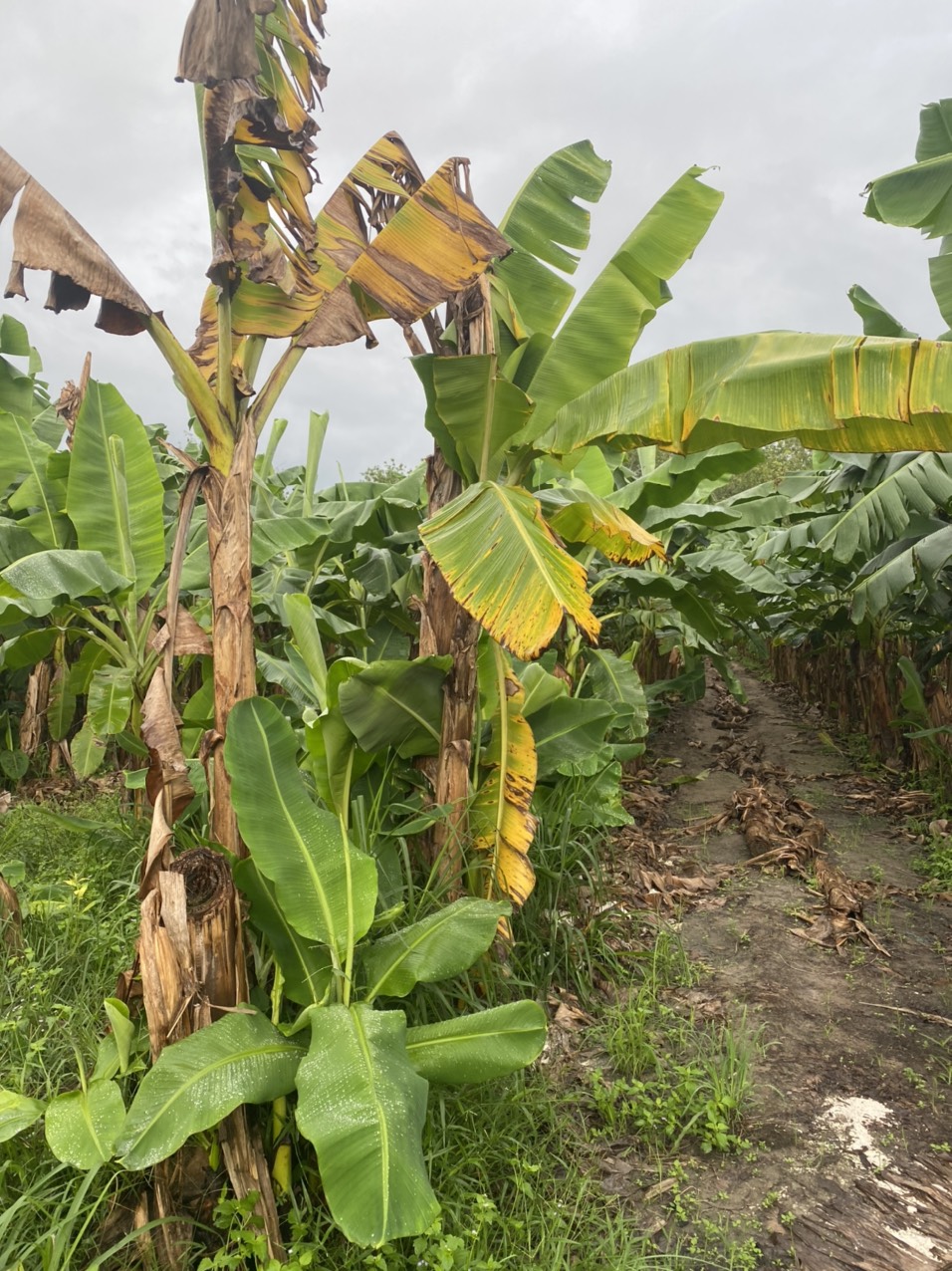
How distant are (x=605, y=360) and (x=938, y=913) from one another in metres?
3.86

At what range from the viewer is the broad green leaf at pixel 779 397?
2.70 m

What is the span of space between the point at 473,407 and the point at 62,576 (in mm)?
2218

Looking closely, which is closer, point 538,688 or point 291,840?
point 291,840

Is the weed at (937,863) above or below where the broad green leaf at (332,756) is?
below

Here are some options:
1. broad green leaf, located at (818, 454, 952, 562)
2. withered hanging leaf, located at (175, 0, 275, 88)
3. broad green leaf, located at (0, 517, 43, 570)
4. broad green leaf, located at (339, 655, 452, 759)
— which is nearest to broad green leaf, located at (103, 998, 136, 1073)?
broad green leaf, located at (339, 655, 452, 759)

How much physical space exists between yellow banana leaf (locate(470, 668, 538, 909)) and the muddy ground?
0.99m

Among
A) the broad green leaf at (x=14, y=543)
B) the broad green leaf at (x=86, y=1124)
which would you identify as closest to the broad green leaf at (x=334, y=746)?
the broad green leaf at (x=86, y=1124)

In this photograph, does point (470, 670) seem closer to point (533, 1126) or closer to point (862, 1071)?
point (533, 1126)

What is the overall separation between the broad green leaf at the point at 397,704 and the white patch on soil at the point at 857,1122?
205 cm

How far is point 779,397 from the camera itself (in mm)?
2877

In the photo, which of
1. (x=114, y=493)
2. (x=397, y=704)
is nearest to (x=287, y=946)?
(x=397, y=704)

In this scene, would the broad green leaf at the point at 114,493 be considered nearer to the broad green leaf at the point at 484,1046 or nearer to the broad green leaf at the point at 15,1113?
the broad green leaf at the point at 15,1113

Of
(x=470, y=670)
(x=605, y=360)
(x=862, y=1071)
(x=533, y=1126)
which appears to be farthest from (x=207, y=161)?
(x=862, y=1071)

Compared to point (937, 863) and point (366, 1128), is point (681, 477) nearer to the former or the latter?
point (937, 863)
